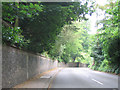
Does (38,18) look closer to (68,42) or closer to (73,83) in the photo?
(73,83)

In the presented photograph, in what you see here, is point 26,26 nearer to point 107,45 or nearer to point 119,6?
point 119,6

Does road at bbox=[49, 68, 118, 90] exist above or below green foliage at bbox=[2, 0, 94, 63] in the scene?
below

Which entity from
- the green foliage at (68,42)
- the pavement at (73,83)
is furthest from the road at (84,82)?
the green foliage at (68,42)

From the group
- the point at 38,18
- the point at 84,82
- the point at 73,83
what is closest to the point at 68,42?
the point at 84,82

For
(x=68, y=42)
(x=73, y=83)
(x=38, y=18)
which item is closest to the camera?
(x=38, y=18)

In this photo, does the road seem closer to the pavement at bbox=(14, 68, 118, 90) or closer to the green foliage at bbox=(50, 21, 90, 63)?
the pavement at bbox=(14, 68, 118, 90)

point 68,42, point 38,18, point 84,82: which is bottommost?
point 84,82

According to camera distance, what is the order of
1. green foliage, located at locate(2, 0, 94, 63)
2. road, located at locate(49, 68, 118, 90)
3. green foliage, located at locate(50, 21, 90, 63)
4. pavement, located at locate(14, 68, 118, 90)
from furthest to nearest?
1. green foliage, located at locate(50, 21, 90, 63)
2. road, located at locate(49, 68, 118, 90)
3. pavement, located at locate(14, 68, 118, 90)
4. green foliage, located at locate(2, 0, 94, 63)

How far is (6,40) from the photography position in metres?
8.28

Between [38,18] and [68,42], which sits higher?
[38,18]

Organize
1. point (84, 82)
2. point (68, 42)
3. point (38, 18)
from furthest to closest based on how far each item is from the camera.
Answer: point (68, 42), point (84, 82), point (38, 18)

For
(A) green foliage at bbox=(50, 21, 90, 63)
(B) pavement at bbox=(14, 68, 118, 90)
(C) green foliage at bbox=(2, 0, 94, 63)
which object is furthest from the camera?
(A) green foliage at bbox=(50, 21, 90, 63)

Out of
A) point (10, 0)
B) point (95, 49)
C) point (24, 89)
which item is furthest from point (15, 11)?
point (95, 49)

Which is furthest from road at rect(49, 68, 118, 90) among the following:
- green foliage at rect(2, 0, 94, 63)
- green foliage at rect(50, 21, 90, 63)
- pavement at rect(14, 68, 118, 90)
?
green foliage at rect(50, 21, 90, 63)
